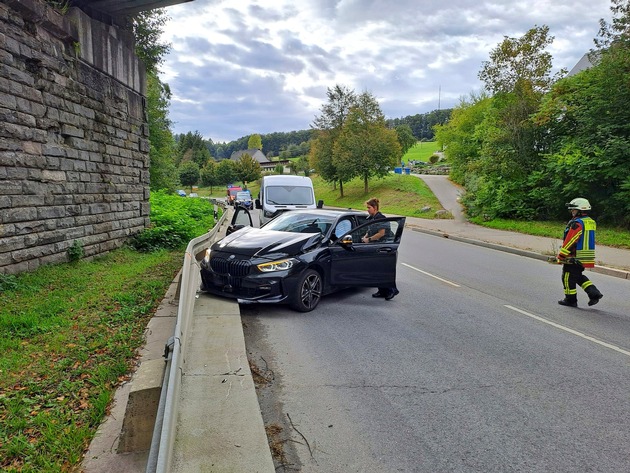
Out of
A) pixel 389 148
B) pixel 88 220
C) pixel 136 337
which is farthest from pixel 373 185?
pixel 136 337

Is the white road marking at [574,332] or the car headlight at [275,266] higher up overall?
the car headlight at [275,266]

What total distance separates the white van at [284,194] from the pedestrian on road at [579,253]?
10541 millimetres

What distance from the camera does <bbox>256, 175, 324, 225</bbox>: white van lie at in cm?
1702

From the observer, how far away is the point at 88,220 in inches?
360

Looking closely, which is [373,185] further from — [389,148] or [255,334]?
[255,334]

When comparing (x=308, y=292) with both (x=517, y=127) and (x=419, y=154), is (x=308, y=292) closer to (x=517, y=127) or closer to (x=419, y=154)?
(x=517, y=127)

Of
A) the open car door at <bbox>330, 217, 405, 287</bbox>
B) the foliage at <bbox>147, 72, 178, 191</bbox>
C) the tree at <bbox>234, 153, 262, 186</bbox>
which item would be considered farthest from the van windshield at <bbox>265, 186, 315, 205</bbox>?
the tree at <bbox>234, 153, 262, 186</bbox>

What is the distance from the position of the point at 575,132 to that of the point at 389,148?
22.1 m

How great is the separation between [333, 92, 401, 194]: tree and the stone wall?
30.7 metres

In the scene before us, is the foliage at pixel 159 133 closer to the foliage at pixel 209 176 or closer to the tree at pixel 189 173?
the tree at pixel 189 173

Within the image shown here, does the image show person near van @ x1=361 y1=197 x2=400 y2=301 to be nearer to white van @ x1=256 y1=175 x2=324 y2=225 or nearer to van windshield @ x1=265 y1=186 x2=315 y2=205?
white van @ x1=256 y1=175 x2=324 y2=225

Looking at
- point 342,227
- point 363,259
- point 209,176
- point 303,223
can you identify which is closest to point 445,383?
point 363,259

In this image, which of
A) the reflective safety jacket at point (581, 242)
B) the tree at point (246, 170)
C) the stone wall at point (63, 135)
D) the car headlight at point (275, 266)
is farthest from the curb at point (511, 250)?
the tree at point (246, 170)

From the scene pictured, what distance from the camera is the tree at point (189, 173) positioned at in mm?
80469
